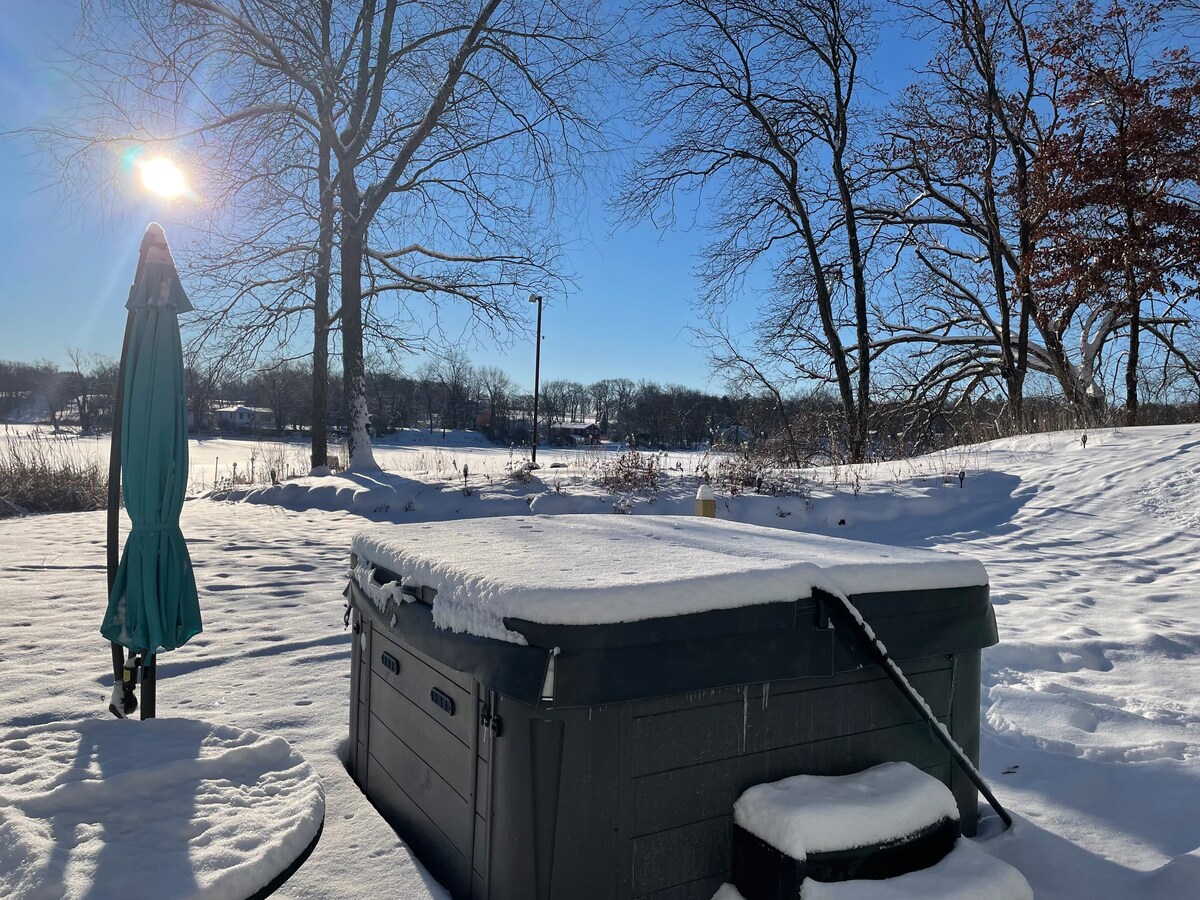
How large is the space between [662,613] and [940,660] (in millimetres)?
1119

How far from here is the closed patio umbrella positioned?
2316mm

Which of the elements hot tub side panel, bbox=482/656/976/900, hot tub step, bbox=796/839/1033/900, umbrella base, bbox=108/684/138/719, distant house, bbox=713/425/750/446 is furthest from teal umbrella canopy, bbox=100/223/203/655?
distant house, bbox=713/425/750/446

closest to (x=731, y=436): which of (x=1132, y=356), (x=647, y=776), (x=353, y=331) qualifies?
(x=1132, y=356)

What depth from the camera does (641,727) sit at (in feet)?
5.18

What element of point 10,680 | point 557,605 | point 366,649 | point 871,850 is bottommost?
point 10,680

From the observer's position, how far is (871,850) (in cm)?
166

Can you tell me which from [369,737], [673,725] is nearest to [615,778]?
[673,725]

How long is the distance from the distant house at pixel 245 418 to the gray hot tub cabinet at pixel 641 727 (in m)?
64.2

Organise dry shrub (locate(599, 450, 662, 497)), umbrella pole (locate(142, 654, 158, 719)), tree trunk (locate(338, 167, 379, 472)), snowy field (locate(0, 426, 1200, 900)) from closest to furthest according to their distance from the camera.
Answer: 1. snowy field (locate(0, 426, 1200, 900))
2. umbrella pole (locate(142, 654, 158, 719))
3. dry shrub (locate(599, 450, 662, 497))
4. tree trunk (locate(338, 167, 379, 472))

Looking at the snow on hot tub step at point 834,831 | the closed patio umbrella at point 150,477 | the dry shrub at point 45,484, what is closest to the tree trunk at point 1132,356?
the snow on hot tub step at point 834,831

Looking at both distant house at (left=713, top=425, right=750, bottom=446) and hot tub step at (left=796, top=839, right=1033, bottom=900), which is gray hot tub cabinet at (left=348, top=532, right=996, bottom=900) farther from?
distant house at (left=713, top=425, right=750, bottom=446)

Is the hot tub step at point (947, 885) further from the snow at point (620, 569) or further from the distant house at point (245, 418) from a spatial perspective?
the distant house at point (245, 418)

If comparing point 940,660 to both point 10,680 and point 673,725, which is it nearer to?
point 673,725

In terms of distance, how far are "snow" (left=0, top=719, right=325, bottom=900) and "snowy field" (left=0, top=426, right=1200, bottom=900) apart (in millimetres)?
31
